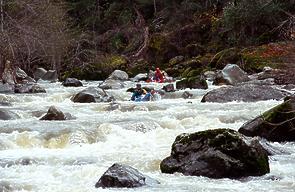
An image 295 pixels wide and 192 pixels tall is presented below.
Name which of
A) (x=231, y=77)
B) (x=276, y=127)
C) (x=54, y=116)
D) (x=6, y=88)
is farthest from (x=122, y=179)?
(x=6, y=88)

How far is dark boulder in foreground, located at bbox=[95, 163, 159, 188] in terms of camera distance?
6.77 metres

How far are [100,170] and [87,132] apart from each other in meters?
3.18

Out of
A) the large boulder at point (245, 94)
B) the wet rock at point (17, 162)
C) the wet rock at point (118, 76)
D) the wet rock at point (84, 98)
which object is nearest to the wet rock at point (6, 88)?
the wet rock at point (84, 98)

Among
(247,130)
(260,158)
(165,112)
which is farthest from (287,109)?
(165,112)

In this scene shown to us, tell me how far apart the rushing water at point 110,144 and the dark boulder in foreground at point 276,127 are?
39cm

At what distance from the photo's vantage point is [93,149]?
31.5ft

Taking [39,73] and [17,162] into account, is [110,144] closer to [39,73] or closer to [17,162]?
[17,162]

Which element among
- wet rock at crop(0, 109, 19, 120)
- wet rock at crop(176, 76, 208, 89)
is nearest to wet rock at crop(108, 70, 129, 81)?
wet rock at crop(176, 76, 208, 89)

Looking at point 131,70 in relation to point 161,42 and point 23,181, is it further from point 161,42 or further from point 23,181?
point 23,181

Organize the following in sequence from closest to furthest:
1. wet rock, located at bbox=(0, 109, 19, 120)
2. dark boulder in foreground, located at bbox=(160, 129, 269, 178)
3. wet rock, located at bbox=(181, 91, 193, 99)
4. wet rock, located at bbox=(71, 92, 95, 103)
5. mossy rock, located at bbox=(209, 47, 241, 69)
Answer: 1. dark boulder in foreground, located at bbox=(160, 129, 269, 178)
2. wet rock, located at bbox=(0, 109, 19, 120)
3. wet rock, located at bbox=(71, 92, 95, 103)
4. wet rock, located at bbox=(181, 91, 193, 99)
5. mossy rock, located at bbox=(209, 47, 241, 69)

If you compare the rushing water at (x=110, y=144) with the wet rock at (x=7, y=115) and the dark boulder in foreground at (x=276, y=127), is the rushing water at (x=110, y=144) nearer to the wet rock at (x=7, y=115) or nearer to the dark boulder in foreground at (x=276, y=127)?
the wet rock at (x=7, y=115)

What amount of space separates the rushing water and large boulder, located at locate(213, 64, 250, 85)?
3673 mm

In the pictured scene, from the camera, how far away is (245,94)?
15141 mm

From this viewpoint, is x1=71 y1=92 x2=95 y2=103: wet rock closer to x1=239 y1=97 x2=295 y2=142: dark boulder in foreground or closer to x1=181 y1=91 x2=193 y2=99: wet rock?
x1=181 y1=91 x2=193 y2=99: wet rock
